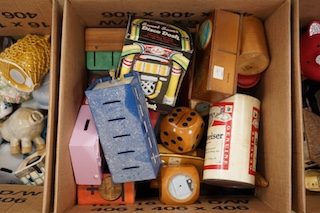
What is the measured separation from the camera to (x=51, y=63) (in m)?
0.83

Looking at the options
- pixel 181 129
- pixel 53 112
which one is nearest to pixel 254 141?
pixel 181 129

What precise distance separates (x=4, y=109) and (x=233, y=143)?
64 centimetres

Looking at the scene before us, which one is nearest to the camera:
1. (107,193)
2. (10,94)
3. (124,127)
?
(124,127)

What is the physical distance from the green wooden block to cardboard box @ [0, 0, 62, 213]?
5.2 inches

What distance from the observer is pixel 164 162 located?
3.13 feet

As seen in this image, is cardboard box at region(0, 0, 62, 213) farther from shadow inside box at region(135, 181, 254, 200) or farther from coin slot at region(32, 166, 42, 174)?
shadow inside box at region(135, 181, 254, 200)

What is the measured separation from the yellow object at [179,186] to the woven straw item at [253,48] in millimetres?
299

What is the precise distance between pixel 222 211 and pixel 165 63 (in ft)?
1.22

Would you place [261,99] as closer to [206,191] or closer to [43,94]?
[206,191]

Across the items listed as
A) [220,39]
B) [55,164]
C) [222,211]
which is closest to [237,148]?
[222,211]

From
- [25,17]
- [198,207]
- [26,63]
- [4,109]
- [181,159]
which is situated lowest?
[198,207]

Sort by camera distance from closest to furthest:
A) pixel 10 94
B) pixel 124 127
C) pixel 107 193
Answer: pixel 124 127 → pixel 107 193 → pixel 10 94

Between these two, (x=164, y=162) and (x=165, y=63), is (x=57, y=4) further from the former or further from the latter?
(x=164, y=162)

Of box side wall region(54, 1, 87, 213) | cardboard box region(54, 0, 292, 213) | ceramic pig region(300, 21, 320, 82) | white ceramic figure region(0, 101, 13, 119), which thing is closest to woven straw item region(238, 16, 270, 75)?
cardboard box region(54, 0, 292, 213)
